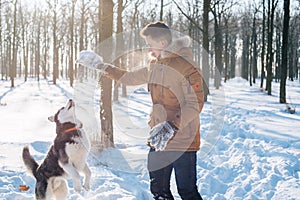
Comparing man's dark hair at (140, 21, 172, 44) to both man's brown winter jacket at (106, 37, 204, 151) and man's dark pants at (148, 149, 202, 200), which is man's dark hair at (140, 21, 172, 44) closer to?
man's brown winter jacket at (106, 37, 204, 151)

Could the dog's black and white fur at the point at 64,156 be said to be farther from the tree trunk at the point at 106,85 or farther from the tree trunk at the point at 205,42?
the tree trunk at the point at 205,42

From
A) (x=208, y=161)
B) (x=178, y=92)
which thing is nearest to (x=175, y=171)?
(x=178, y=92)

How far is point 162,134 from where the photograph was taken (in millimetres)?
3068

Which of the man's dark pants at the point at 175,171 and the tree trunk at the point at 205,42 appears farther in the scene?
the tree trunk at the point at 205,42

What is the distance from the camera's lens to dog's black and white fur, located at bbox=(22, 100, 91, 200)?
11.4ft

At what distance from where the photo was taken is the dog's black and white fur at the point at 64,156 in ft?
11.4

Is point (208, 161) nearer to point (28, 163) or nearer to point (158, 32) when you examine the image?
point (28, 163)

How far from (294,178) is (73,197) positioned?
3.57 meters

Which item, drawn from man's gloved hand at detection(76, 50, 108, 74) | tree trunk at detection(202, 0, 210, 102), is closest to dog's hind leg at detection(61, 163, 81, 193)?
man's gloved hand at detection(76, 50, 108, 74)

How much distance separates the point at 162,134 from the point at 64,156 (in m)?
1.16

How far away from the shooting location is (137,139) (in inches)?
360

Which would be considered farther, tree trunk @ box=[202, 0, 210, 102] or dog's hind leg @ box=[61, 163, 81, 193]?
tree trunk @ box=[202, 0, 210, 102]

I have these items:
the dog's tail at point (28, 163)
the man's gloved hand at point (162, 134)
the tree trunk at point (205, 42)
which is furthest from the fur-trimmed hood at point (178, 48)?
the tree trunk at point (205, 42)

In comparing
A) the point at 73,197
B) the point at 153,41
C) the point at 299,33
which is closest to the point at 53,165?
the point at 73,197
